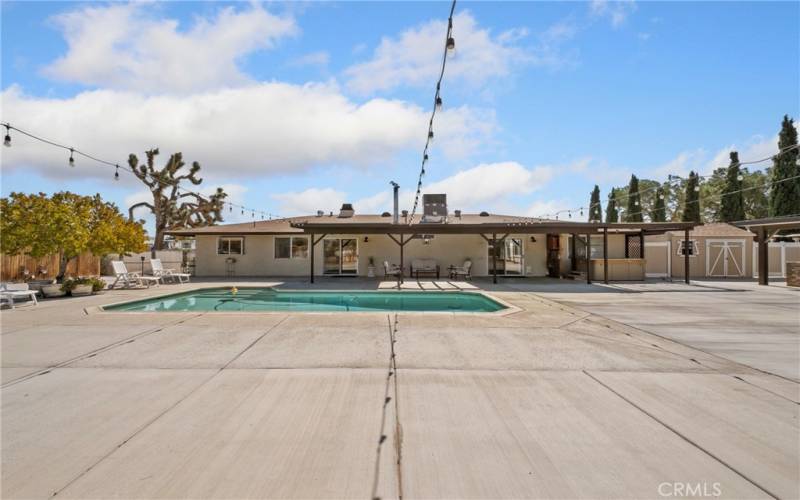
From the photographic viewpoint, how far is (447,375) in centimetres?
436

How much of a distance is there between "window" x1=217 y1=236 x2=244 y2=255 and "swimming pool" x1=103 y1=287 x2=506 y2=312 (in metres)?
5.21

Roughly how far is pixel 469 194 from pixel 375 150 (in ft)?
19.4

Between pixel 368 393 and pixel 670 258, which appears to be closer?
pixel 368 393

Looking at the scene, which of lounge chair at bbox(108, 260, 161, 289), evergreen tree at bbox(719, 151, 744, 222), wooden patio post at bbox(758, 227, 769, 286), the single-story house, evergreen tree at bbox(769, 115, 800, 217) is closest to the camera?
lounge chair at bbox(108, 260, 161, 289)

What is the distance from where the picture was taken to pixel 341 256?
18.8 m

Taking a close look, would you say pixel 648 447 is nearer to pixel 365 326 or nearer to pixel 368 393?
pixel 368 393

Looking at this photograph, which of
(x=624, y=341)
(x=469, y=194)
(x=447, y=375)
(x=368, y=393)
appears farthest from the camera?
(x=469, y=194)

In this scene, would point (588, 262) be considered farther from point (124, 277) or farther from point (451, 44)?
point (124, 277)

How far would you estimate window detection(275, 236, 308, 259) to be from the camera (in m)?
18.5

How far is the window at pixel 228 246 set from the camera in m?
18.6

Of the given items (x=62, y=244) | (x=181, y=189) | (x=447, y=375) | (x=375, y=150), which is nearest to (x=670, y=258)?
(x=375, y=150)
